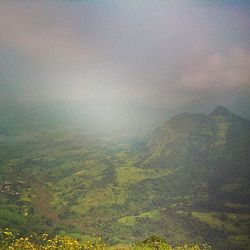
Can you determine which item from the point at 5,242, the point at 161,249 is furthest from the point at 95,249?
the point at 161,249

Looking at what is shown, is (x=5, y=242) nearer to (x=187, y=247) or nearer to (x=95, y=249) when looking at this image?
(x=95, y=249)

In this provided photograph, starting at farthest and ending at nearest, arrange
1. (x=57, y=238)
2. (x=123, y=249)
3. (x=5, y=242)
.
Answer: (x=123, y=249), (x=57, y=238), (x=5, y=242)

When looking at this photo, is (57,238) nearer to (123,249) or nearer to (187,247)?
(123,249)

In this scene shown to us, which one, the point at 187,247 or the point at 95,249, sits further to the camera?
the point at 187,247

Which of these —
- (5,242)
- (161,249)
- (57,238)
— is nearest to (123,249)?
(161,249)

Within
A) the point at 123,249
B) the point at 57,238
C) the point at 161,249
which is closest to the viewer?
the point at 57,238

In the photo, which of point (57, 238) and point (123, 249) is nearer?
point (57, 238)

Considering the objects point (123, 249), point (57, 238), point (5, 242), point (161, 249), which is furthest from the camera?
point (161, 249)

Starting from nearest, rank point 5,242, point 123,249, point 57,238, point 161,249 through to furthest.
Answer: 1. point 5,242
2. point 57,238
3. point 123,249
4. point 161,249

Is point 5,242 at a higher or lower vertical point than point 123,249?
higher
